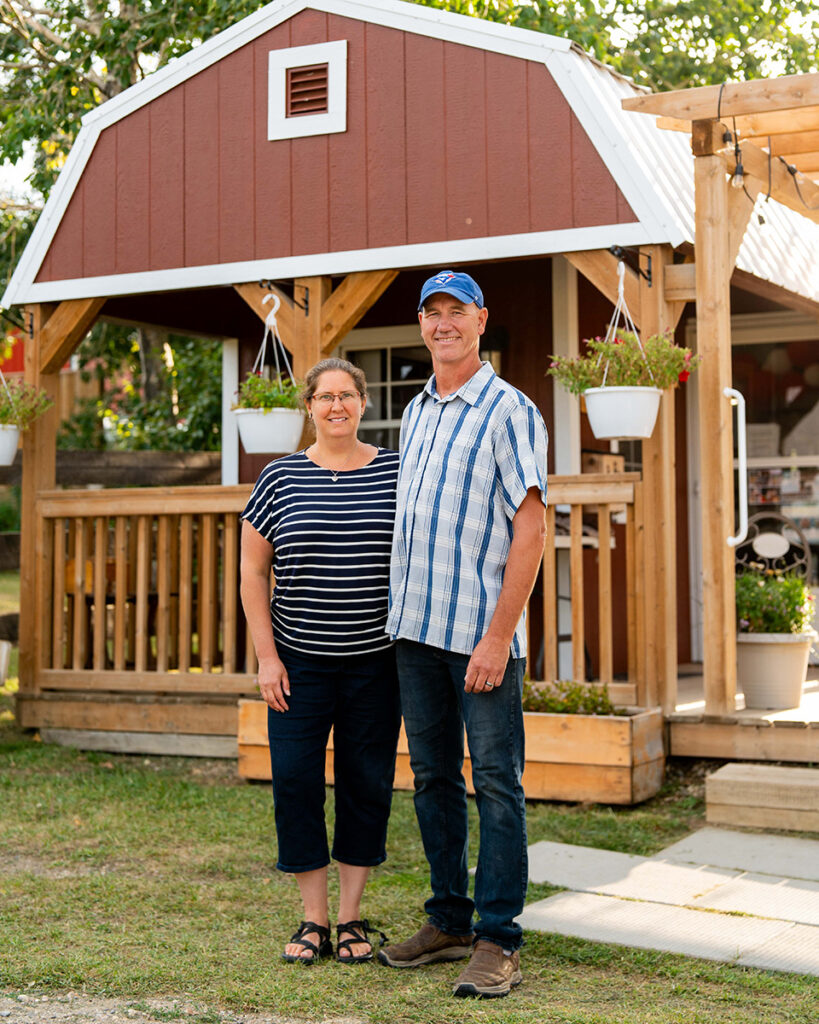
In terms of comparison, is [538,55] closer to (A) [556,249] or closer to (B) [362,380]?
(A) [556,249]

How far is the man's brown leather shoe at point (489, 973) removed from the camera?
3.23m

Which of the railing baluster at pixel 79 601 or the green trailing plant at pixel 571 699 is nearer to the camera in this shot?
the green trailing plant at pixel 571 699

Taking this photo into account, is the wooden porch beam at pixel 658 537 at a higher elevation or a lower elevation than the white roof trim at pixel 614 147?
lower

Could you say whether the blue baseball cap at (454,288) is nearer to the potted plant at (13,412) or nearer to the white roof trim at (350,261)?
the white roof trim at (350,261)

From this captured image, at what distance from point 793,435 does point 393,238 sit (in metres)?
3.31

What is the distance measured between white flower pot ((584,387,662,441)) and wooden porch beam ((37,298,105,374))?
325 cm

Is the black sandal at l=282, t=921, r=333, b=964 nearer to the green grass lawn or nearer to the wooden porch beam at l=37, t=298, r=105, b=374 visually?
the green grass lawn

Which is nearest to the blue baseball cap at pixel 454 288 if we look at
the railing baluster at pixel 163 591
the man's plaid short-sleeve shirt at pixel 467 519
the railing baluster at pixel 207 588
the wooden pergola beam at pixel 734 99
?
the man's plaid short-sleeve shirt at pixel 467 519

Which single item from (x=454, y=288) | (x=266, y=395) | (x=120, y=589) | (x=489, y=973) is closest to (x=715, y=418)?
(x=266, y=395)

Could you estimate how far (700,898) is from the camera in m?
4.17

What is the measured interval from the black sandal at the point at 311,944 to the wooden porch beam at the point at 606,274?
3433 mm

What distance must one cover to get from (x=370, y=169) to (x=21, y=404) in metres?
2.30

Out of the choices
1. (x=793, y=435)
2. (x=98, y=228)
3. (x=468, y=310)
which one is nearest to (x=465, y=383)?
(x=468, y=310)

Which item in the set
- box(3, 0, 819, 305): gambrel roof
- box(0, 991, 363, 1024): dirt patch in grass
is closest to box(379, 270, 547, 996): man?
box(0, 991, 363, 1024): dirt patch in grass
